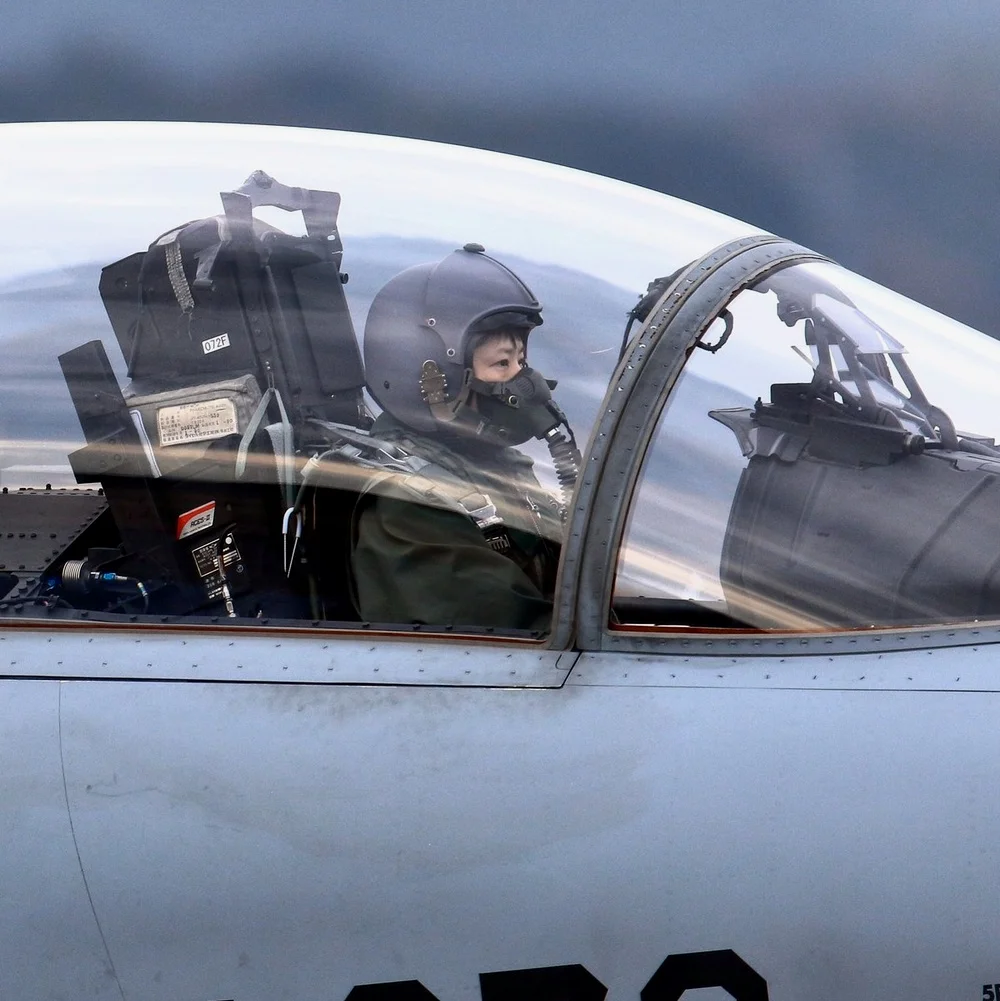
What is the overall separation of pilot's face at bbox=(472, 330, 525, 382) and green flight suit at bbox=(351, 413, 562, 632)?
12 centimetres

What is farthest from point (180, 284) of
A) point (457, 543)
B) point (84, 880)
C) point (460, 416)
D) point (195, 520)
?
point (84, 880)

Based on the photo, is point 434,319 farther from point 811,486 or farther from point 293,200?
point 811,486

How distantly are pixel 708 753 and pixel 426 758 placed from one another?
1.09 ft

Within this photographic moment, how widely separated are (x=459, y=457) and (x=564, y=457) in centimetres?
15

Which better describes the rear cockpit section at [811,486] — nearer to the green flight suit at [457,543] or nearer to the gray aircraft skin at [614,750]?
the gray aircraft skin at [614,750]

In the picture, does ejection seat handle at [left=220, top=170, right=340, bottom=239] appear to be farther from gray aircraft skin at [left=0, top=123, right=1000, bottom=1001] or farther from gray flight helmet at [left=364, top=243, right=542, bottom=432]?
gray aircraft skin at [left=0, top=123, right=1000, bottom=1001]

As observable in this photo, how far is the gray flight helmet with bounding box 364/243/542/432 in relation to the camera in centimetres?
179

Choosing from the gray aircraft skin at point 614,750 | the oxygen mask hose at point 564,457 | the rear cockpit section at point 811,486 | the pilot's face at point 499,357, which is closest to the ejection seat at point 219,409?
the gray aircraft skin at point 614,750

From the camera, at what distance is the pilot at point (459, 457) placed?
5.32 ft

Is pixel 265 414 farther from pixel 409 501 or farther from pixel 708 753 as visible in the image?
pixel 708 753

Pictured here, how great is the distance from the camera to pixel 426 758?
4.60 ft

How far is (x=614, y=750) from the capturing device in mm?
1390

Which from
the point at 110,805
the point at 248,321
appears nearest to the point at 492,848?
the point at 110,805

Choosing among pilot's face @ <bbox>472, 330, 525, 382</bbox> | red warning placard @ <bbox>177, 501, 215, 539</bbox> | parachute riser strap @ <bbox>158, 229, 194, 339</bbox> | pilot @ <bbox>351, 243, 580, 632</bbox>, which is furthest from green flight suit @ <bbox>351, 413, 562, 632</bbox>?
parachute riser strap @ <bbox>158, 229, 194, 339</bbox>
